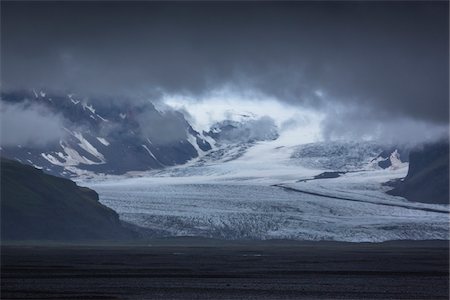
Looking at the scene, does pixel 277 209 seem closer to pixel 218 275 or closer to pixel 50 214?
pixel 50 214

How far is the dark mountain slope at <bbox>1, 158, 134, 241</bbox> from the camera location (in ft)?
344

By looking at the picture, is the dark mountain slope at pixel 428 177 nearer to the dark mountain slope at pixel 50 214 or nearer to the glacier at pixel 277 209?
the glacier at pixel 277 209

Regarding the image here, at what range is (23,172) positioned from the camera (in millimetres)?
114125

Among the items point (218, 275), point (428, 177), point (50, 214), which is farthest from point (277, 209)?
point (218, 275)

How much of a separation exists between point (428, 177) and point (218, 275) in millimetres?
99066

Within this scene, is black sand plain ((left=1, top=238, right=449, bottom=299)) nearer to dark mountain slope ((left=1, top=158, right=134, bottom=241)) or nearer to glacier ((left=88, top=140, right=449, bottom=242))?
dark mountain slope ((left=1, top=158, right=134, bottom=241))

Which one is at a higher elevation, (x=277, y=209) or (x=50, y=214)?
(x=277, y=209)

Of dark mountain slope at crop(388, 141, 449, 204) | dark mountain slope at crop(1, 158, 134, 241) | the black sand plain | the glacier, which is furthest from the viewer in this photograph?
dark mountain slope at crop(388, 141, 449, 204)

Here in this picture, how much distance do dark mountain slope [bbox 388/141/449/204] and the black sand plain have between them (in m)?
50.8

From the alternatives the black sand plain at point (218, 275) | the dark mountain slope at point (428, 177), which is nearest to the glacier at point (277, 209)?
the dark mountain slope at point (428, 177)

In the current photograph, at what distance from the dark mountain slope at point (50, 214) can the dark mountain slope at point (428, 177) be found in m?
43.3

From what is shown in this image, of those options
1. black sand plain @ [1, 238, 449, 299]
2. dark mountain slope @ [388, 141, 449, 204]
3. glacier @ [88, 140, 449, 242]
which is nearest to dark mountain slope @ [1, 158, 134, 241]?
glacier @ [88, 140, 449, 242]

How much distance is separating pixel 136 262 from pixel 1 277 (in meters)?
19.1

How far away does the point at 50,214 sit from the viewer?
4195 inches
